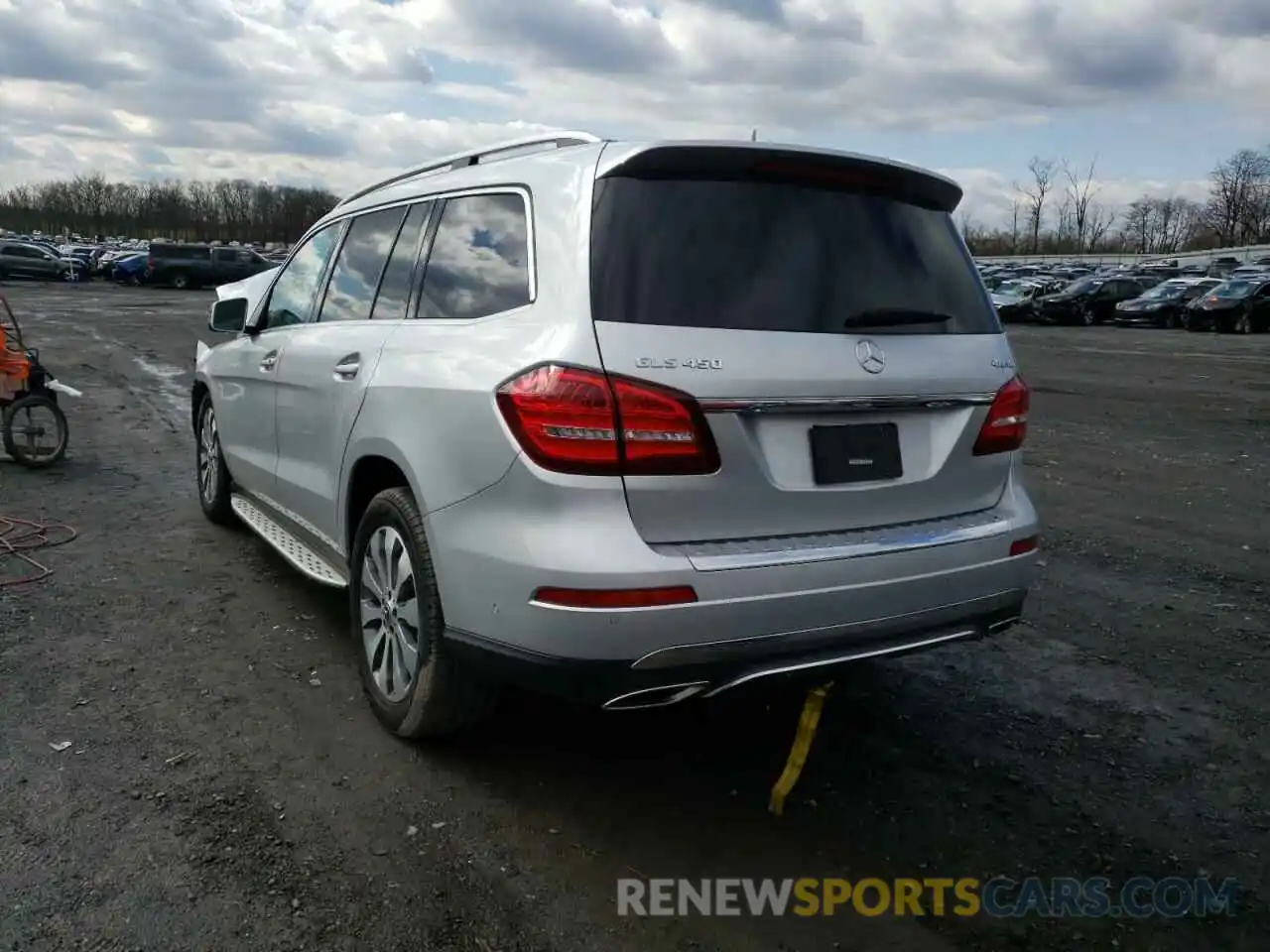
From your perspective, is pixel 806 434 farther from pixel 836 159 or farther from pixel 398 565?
pixel 398 565

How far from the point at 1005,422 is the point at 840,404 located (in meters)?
0.80

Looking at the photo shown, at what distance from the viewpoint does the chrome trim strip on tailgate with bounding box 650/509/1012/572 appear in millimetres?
2830

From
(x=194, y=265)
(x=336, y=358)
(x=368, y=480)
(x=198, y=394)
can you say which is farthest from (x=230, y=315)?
(x=194, y=265)

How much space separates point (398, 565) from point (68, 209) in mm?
135333

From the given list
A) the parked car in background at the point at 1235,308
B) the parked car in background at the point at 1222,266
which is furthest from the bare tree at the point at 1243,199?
the parked car in background at the point at 1235,308

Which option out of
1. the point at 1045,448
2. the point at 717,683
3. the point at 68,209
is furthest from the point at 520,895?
the point at 68,209

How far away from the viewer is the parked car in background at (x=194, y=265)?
145 feet

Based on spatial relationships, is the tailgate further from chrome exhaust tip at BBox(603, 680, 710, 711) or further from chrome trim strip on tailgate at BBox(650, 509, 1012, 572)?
chrome exhaust tip at BBox(603, 680, 710, 711)

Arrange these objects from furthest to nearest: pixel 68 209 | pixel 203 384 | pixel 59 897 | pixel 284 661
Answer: pixel 68 209 → pixel 203 384 → pixel 284 661 → pixel 59 897

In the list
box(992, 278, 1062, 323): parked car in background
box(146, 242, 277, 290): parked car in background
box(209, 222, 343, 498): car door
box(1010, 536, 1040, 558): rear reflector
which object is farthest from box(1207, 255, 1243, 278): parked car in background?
box(1010, 536, 1040, 558): rear reflector

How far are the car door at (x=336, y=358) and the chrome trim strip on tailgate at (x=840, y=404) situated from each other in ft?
4.93

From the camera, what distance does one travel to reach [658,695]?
2861mm

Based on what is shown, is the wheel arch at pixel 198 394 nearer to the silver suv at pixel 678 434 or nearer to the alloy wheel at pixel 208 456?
the alloy wheel at pixel 208 456

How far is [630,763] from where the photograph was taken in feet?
11.8
